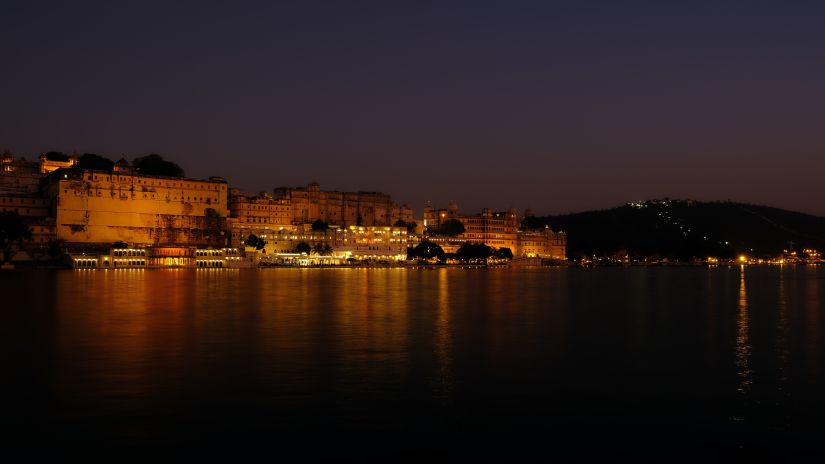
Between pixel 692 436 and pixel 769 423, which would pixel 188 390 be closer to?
pixel 692 436

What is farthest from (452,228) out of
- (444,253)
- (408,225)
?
(444,253)

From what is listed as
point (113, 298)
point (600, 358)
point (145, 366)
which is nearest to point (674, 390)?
point (600, 358)

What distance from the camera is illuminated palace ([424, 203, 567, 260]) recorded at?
465 feet

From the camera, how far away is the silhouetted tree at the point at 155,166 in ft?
350

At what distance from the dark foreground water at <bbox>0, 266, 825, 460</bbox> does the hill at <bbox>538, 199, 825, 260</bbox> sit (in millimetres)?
129876

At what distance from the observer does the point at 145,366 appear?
14727 millimetres

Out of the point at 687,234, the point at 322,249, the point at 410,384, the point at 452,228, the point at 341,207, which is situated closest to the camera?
the point at 410,384

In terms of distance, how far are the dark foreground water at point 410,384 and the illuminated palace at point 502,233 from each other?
114m

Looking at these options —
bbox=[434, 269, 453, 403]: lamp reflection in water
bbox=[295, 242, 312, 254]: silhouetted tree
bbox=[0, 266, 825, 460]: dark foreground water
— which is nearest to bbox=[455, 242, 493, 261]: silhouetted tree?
bbox=[295, 242, 312, 254]: silhouetted tree

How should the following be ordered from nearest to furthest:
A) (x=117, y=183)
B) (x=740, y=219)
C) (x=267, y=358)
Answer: (x=267, y=358)
(x=117, y=183)
(x=740, y=219)

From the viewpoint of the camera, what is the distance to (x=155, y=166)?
10756 cm

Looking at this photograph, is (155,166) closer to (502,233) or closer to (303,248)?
(303,248)

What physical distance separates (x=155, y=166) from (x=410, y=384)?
103 meters

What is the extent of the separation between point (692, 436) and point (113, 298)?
3023 centimetres
